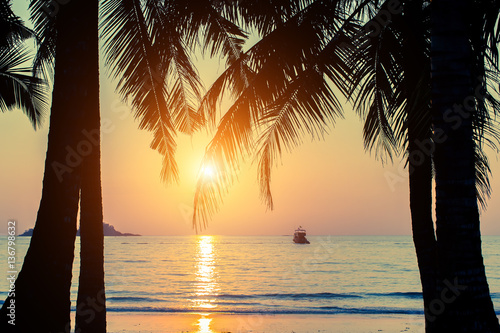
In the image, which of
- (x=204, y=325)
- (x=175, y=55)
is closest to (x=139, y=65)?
(x=175, y=55)

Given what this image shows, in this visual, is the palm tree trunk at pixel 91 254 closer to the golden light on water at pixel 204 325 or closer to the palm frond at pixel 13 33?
the palm frond at pixel 13 33

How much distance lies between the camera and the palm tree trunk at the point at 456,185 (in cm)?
340

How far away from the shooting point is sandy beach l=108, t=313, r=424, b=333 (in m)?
13.7

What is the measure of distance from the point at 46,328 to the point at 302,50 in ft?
15.1

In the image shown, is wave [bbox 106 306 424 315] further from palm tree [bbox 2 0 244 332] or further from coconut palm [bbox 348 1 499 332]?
coconut palm [bbox 348 1 499 332]

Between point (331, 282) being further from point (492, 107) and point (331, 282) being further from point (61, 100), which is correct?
point (61, 100)

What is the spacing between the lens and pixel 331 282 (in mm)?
31312

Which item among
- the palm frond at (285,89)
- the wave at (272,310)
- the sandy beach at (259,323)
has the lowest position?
the wave at (272,310)

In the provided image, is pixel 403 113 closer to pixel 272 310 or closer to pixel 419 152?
pixel 419 152

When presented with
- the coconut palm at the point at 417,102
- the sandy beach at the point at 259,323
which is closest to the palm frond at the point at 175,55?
the coconut palm at the point at 417,102

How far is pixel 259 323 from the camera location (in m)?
15.5

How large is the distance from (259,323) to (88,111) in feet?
41.5

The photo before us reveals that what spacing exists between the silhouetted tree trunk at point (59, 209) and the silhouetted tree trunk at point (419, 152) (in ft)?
12.1

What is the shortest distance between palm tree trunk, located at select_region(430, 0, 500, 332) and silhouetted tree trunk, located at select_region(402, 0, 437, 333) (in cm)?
198
